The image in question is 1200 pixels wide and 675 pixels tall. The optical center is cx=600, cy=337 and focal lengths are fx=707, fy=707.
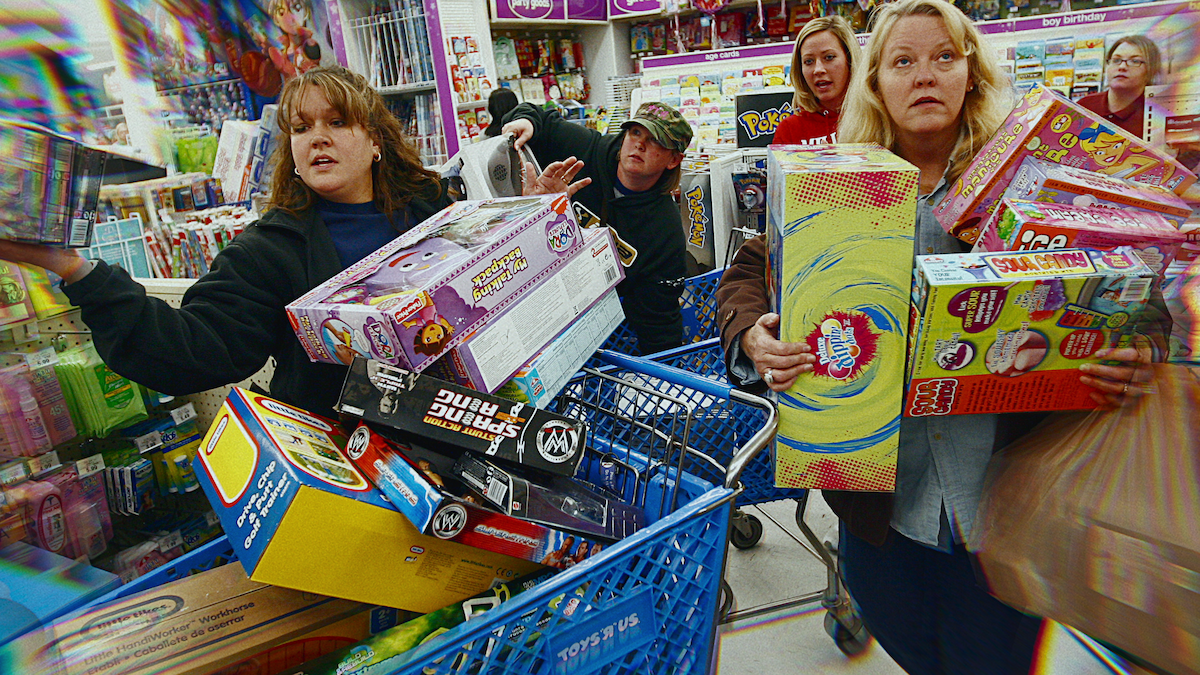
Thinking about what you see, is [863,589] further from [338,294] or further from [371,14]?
[371,14]

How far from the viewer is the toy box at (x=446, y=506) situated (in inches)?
31.9

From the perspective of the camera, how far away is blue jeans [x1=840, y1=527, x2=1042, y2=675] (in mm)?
1060

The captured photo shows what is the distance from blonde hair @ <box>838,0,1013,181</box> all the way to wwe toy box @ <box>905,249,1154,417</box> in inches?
12.1

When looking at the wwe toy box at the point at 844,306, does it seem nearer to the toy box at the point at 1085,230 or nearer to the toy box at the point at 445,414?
the toy box at the point at 1085,230

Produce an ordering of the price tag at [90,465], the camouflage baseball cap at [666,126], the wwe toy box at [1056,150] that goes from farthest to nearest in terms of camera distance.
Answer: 1. the camouflage baseball cap at [666,126]
2. the price tag at [90,465]
3. the wwe toy box at [1056,150]

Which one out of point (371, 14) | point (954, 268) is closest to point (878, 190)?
point (954, 268)

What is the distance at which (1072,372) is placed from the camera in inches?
34.9

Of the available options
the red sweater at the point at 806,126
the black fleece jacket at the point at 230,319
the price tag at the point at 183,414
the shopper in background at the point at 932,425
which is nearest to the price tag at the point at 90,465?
the price tag at the point at 183,414

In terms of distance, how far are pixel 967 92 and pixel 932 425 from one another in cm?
54

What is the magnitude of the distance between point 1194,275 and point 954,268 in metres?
0.36

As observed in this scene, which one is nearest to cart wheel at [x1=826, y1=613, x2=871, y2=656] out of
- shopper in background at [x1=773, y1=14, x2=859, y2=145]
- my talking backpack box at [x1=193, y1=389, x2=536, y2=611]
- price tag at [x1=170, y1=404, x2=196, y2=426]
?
my talking backpack box at [x1=193, y1=389, x2=536, y2=611]

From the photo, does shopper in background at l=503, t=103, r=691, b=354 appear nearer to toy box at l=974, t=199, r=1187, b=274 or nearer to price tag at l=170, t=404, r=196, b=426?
toy box at l=974, t=199, r=1187, b=274

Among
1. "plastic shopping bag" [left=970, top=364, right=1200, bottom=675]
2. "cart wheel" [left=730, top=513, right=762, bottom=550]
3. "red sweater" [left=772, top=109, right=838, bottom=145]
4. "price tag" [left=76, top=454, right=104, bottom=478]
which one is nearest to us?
"plastic shopping bag" [left=970, top=364, right=1200, bottom=675]

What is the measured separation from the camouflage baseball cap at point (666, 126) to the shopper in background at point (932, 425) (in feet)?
3.41
